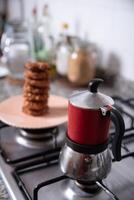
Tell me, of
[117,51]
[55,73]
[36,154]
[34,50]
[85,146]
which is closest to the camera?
[85,146]

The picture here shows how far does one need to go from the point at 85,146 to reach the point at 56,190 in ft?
0.37

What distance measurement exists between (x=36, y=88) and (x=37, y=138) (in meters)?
0.13

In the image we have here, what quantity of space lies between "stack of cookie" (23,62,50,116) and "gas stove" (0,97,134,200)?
0.06 metres

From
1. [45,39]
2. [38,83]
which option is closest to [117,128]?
[38,83]

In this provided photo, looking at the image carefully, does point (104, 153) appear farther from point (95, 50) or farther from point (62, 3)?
point (62, 3)

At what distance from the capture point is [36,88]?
808 mm

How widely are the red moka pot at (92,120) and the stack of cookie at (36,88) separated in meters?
0.24

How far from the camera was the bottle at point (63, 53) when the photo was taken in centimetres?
126

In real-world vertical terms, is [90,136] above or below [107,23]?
below

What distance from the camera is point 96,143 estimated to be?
572 millimetres

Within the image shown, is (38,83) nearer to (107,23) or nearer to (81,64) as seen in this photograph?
(81,64)

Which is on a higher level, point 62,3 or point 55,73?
point 62,3

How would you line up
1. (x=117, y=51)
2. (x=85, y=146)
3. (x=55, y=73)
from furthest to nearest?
(x=55, y=73) < (x=117, y=51) < (x=85, y=146)

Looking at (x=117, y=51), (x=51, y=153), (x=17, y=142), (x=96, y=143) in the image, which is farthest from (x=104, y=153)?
(x=117, y=51)
